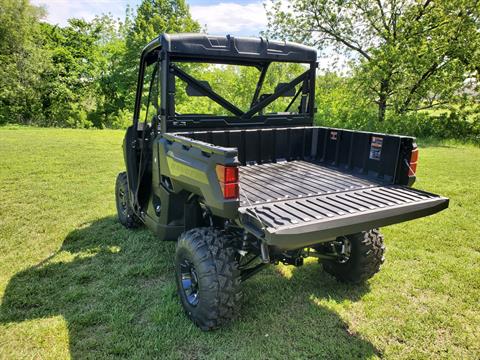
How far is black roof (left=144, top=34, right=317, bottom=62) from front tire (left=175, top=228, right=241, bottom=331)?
5.31 feet

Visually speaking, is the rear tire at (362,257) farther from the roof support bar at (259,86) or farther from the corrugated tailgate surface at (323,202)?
the roof support bar at (259,86)

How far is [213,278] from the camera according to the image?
2.53 metres

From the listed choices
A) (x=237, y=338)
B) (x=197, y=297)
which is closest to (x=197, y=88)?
(x=197, y=297)

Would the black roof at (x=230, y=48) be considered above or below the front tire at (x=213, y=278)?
above

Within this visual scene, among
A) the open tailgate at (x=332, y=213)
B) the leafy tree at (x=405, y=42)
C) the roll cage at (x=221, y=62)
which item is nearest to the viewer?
the open tailgate at (x=332, y=213)

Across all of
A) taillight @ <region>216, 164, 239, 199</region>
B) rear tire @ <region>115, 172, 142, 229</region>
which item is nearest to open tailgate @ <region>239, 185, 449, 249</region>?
taillight @ <region>216, 164, 239, 199</region>

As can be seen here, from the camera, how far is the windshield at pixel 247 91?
3.56 meters

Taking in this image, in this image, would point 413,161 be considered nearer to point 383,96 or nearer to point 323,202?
point 323,202

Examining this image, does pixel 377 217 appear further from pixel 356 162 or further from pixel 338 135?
pixel 338 135

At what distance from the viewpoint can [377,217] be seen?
2.37 meters

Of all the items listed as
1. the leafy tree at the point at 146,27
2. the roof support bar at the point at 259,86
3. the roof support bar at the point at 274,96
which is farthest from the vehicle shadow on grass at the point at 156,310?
the leafy tree at the point at 146,27

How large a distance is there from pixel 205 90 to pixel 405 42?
563 inches

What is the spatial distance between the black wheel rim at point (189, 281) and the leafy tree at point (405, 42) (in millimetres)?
13600

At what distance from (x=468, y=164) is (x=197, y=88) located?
A: 8286 mm
